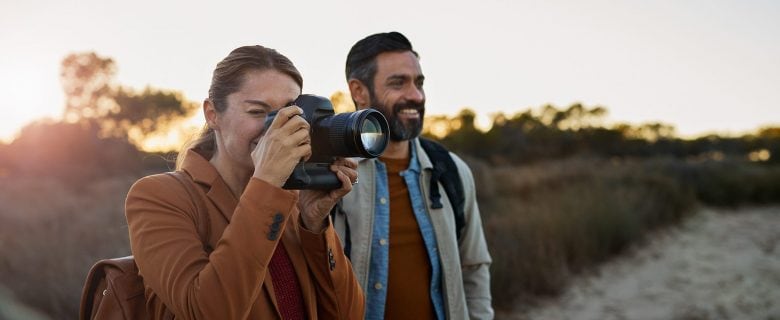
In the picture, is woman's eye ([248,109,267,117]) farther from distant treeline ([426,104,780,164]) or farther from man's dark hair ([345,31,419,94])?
distant treeline ([426,104,780,164])

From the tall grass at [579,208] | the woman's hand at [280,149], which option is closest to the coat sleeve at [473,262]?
the woman's hand at [280,149]

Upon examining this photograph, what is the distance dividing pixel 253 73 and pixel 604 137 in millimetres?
24885

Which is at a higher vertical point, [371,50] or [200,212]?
[371,50]

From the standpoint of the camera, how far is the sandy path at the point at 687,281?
6.01 meters

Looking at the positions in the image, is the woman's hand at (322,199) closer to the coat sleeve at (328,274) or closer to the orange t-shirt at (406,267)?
the coat sleeve at (328,274)

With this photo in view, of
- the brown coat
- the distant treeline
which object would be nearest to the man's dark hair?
Result: the brown coat

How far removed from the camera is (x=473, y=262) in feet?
7.68

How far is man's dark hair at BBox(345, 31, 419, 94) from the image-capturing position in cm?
236

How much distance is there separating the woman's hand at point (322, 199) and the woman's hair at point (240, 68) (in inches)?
10.4

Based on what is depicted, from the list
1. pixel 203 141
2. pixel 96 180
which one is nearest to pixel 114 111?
pixel 96 180

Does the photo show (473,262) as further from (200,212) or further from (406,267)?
(200,212)

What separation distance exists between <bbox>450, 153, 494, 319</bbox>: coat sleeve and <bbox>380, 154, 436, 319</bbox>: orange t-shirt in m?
0.24

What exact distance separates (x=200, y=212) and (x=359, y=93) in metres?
1.14

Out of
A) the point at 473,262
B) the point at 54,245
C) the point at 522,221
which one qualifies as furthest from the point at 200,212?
the point at 522,221
